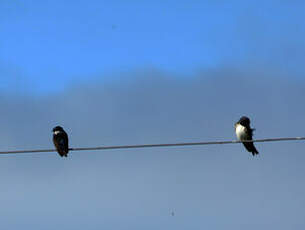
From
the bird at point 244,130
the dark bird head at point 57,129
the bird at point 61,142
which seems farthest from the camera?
the dark bird head at point 57,129

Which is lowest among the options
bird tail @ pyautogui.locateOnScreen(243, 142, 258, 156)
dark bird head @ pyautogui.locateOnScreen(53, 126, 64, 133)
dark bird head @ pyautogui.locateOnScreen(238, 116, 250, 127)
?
bird tail @ pyautogui.locateOnScreen(243, 142, 258, 156)

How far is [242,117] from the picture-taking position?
2539cm

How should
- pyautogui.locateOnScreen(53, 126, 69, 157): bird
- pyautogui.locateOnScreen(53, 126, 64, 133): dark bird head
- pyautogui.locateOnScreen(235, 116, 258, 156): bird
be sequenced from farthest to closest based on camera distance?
pyautogui.locateOnScreen(53, 126, 64, 133): dark bird head < pyautogui.locateOnScreen(235, 116, 258, 156): bird < pyautogui.locateOnScreen(53, 126, 69, 157): bird

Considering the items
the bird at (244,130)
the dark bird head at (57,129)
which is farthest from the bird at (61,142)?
the bird at (244,130)

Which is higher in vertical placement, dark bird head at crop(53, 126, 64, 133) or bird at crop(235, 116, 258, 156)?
dark bird head at crop(53, 126, 64, 133)

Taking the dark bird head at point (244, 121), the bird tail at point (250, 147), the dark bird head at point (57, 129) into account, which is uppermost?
the dark bird head at point (57, 129)

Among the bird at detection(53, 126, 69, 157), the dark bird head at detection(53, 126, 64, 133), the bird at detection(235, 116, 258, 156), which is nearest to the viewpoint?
the bird at detection(53, 126, 69, 157)

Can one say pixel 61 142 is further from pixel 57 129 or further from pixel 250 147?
pixel 250 147

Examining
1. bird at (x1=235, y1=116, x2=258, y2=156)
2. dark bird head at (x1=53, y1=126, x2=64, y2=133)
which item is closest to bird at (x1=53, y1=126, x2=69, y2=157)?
dark bird head at (x1=53, y1=126, x2=64, y2=133)

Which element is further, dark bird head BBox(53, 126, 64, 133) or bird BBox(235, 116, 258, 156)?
dark bird head BBox(53, 126, 64, 133)

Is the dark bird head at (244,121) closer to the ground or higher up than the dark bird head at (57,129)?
closer to the ground

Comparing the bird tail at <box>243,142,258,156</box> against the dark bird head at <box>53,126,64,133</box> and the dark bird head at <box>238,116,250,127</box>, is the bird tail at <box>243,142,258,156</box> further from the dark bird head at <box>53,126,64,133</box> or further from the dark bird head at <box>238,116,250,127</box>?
the dark bird head at <box>53,126,64,133</box>

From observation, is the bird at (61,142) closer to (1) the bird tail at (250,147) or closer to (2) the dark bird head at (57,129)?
(2) the dark bird head at (57,129)

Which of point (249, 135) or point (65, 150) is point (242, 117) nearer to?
point (249, 135)
